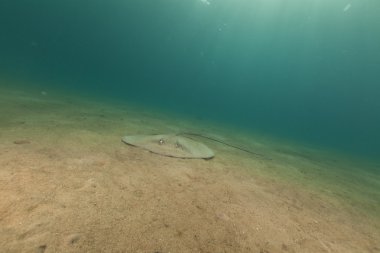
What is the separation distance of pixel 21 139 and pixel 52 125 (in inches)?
68.9

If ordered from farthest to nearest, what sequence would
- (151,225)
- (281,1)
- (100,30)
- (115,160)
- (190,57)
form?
(190,57) < (100,30) < (281,1) < (115,160) < (151,225)

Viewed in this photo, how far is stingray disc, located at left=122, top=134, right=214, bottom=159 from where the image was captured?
5.84m

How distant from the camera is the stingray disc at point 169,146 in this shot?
19.2 feet

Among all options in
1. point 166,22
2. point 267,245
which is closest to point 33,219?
point 267,245

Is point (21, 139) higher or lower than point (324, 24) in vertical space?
lower

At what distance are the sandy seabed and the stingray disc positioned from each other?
17 centimetres

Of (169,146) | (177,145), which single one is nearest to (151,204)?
(169,146)

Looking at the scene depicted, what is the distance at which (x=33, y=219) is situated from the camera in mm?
2730

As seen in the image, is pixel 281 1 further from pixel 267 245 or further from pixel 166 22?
pixel 267 245

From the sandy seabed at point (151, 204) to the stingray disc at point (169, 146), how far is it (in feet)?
0.54

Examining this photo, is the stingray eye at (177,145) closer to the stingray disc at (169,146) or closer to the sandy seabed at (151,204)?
the stingray disc at (169,146)

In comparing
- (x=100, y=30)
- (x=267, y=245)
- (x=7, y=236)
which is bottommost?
(x=7, y=236)

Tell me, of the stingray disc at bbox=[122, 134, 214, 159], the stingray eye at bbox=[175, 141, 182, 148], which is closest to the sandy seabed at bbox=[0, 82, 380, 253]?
the stingray disc at bbox=[122, 134, 214, 159]

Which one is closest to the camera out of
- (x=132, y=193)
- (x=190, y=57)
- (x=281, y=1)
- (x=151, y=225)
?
(x=151, y=225)
